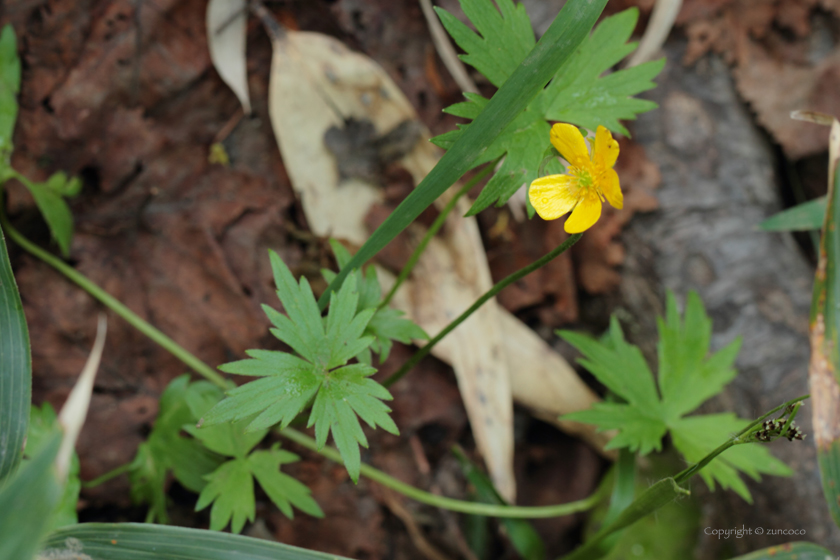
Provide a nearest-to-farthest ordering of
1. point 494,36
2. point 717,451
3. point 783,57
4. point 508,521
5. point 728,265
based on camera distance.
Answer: point 717,451, point 494,36, point 508,521, point 728,265, point 783,57

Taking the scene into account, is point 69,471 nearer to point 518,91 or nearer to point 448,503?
point 448,503

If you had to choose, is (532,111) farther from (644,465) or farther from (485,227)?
(644,465)

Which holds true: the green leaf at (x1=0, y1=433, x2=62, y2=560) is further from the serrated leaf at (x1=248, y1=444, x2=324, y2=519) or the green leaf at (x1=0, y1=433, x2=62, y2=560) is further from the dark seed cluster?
the dark seed cluster

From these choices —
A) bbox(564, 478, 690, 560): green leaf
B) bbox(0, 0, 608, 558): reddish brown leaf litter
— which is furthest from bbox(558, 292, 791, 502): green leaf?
bbox(0, 0, 608, 558): reddish brown leaf litter

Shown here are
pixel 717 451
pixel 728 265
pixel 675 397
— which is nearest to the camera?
pixel 717 451

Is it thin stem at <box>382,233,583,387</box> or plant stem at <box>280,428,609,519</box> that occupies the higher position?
thin stem at <box>382,233,583,387</box>

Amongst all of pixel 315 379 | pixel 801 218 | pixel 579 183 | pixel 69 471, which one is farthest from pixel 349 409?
pixel 801 218

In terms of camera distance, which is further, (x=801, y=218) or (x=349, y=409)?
(x=801, y=218)
